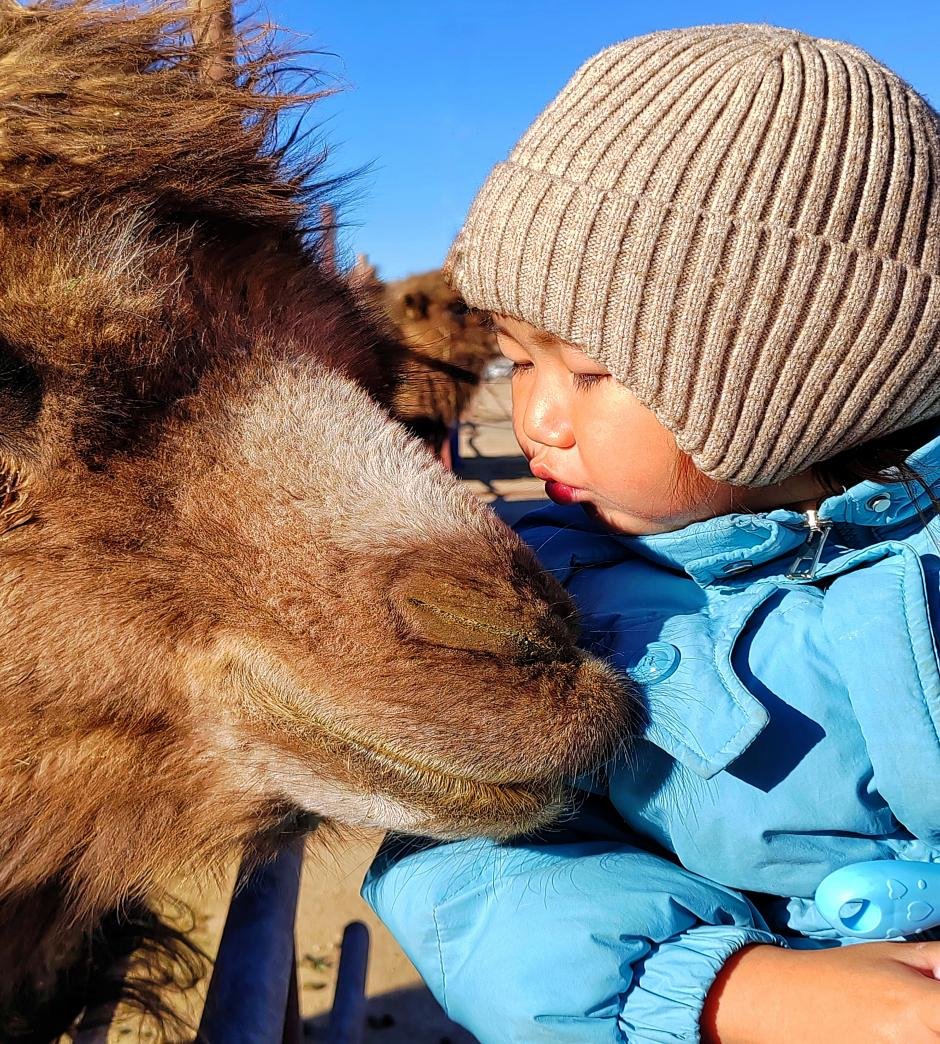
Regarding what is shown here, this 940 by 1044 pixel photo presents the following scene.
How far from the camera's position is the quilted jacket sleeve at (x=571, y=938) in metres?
1.36

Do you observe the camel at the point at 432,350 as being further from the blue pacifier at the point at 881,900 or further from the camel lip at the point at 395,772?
the blue pacifier at the point at 881,900

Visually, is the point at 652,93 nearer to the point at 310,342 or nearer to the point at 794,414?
the point at 794,414

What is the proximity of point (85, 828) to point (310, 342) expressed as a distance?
3.29 ft

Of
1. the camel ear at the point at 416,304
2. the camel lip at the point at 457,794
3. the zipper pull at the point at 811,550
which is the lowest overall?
the camel lip at the point at 457,794

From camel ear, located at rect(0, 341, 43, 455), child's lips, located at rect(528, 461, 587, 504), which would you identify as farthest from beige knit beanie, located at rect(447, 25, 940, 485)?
camel ear, located at rect(0, 341, 43, 455)

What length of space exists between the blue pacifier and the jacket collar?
19.9 inches

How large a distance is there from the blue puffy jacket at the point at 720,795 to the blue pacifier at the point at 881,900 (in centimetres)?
6

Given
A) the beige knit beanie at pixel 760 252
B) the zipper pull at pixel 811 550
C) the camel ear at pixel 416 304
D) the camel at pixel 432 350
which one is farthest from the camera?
the camel ear at pixel 416 304

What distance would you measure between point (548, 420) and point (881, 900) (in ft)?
3.03

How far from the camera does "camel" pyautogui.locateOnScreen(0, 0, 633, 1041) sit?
55.0 inches

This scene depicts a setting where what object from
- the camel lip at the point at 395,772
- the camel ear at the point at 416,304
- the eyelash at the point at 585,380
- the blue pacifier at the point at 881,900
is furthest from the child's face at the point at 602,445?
the camel ear at the point at 416,304

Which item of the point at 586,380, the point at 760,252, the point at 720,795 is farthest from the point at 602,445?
the point at 720,795

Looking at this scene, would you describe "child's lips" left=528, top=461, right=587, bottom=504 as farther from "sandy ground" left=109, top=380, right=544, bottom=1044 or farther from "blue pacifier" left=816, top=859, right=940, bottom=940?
"sandy ground" left=109, top=380, right=544, bottom=1044

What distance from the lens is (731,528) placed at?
5.08 feet
